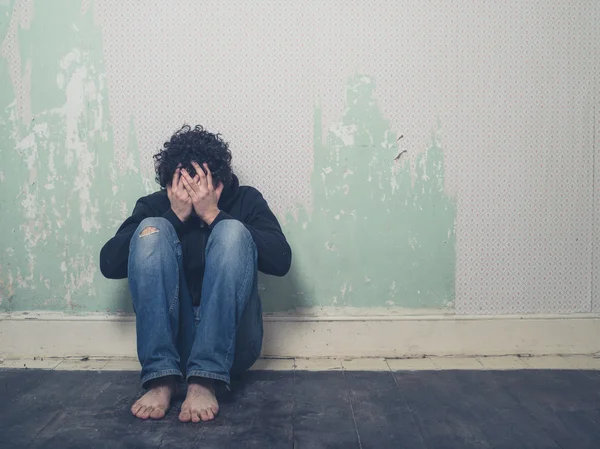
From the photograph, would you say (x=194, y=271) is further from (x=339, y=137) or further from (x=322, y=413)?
(x=339, y=137)

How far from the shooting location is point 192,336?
174 centimetres

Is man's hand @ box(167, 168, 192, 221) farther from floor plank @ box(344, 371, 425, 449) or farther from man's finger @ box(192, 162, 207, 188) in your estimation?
floor plank @ box(344, 371, 425, 449)

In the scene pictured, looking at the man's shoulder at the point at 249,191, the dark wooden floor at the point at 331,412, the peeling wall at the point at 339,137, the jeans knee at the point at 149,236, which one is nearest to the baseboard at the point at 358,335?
the peeling wall at the point at 339,137

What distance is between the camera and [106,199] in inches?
84.7

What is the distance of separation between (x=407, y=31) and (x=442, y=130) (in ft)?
1.30

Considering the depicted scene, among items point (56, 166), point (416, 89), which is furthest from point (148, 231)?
point (416, 89)

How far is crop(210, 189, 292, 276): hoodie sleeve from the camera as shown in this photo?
175 cm

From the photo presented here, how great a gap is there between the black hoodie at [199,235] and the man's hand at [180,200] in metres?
0.02

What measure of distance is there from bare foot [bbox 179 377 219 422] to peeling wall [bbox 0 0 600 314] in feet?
1.94

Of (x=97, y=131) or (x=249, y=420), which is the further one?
(x=97, y=131)

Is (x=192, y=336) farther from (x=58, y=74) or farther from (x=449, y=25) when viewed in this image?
(x=449, y=25)

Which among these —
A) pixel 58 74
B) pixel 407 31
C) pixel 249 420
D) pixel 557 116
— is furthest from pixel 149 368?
pixel 557 116

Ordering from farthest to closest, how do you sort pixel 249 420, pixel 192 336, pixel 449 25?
pixel 449 25 → pixel 192 336 → pixel 249 420

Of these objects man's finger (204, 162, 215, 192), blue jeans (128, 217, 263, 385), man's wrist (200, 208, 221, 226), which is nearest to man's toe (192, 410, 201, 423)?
blue jeans (128, 217, 263, 385)
